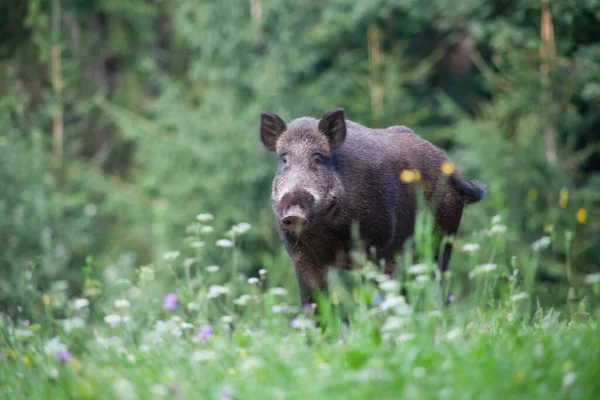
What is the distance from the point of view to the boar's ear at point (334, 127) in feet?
20.6

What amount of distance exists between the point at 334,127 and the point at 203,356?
288 cm

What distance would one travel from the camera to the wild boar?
6.13m

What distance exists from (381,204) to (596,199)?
31.6 ft

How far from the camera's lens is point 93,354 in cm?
414

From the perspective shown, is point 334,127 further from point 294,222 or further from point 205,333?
point 205,333

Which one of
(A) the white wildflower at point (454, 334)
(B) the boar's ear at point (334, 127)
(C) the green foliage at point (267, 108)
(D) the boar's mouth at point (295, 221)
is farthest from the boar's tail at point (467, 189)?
(C) the green foliage at point (267, 108)

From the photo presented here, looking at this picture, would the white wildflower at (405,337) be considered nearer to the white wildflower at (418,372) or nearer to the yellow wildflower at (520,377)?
the white wildflower at (418,372)

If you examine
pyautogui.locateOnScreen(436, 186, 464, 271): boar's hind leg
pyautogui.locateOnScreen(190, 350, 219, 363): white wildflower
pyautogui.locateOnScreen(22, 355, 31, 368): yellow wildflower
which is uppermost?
pyautogui.locateOnScreen(190, 350, 219, 363): white wildflower

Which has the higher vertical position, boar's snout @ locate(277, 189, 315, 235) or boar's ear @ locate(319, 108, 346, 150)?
boar's ear @ locate(319, 108, 346, 150)

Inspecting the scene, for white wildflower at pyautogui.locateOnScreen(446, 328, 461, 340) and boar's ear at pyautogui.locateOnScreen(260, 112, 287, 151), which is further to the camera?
boar's ear at pyautogui.locateOnScreen(260, 112, 287, 151)

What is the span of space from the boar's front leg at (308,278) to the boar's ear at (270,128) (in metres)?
1.05

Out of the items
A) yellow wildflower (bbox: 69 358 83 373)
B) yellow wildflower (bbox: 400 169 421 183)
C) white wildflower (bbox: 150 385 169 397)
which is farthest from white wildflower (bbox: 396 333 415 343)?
yellow wildflower (bbox: 400 169 421 183)

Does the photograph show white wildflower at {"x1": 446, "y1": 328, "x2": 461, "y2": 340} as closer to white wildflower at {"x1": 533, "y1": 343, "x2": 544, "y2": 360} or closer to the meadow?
white wildflower at {"x1": 533, "y1": 343, "x2": 544, "y2": 360}

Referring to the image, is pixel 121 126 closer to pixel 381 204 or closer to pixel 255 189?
pixel 255 189
